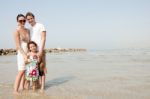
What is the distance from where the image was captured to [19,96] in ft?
17.5

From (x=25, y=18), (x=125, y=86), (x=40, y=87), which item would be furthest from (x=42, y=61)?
(x=125, y=86)

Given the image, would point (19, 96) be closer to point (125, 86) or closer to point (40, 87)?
point (40, 87)

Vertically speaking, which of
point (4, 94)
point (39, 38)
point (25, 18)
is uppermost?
point (25, 18)

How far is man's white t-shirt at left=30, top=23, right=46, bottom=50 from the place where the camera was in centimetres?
604

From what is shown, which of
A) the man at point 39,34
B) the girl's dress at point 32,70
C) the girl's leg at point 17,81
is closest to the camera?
the girl's leg at point 17,81

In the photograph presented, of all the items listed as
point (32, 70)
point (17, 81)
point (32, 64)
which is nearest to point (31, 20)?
point (32, 64)

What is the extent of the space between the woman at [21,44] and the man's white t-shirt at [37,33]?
0.12 metres

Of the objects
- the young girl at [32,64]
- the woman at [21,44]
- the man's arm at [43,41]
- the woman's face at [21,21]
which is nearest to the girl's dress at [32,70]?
the young girl at [32,64]

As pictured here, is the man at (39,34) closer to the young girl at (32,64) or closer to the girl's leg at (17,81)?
the young girl at (32,64)

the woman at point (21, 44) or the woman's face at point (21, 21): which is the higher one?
the woman's face at point (21, 21)

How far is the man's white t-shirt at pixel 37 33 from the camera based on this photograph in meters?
6.04

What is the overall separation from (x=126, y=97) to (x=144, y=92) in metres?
0.68

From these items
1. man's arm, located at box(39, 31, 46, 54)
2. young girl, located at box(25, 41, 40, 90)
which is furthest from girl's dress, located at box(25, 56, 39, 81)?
man's arm, located at box(39, 31, 46, 54)

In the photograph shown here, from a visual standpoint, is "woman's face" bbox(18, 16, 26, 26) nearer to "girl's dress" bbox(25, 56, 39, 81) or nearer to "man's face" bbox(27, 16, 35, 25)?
"man's face" bbox(27, 16, 35, 25)
